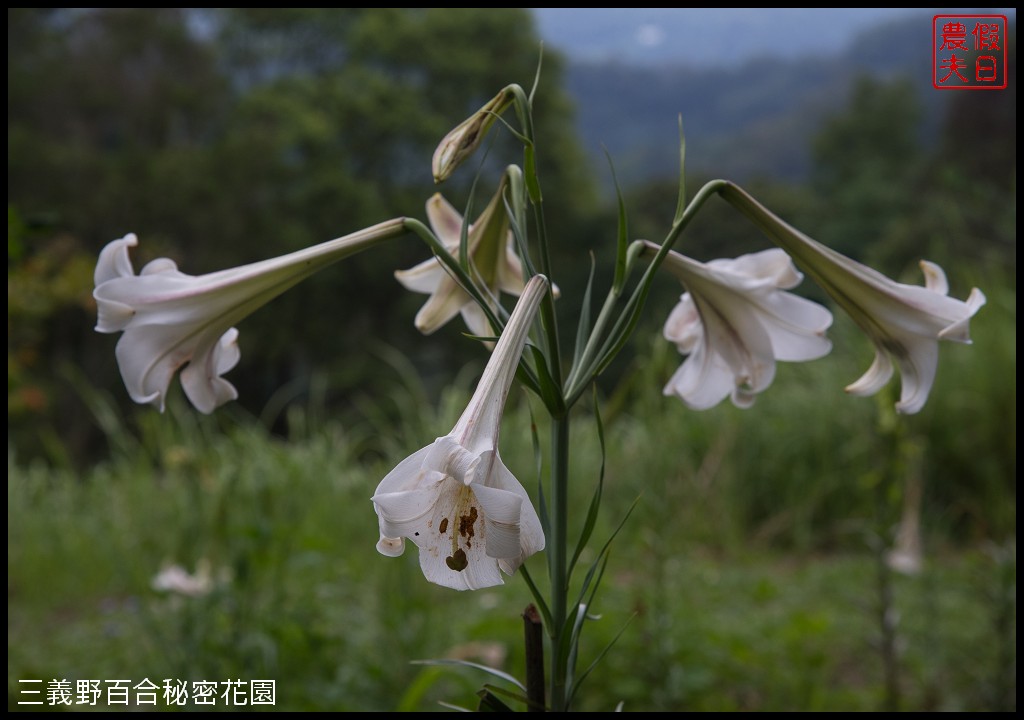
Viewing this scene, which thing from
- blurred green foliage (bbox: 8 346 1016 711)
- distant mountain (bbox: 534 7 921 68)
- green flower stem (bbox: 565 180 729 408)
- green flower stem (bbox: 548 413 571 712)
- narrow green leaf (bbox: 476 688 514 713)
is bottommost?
blurred green foliage (bbox: 8 346 1016 711)

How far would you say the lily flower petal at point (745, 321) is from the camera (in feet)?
2.46

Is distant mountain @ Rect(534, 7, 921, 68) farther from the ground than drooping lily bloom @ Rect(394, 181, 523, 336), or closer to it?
farther from the ground

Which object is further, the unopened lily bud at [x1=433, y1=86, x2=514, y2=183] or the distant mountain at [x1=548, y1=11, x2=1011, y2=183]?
the distant mountain at [x1=548, y1=11, x2=1011, y2=183]

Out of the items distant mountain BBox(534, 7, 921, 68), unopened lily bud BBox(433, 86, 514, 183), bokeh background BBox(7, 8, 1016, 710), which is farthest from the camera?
distant mountain BBox(534, 7, 921, 68)

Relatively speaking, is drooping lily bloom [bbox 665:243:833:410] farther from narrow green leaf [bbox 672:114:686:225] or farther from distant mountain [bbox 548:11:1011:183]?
distant mountain [bbox 548:11:1011:183]

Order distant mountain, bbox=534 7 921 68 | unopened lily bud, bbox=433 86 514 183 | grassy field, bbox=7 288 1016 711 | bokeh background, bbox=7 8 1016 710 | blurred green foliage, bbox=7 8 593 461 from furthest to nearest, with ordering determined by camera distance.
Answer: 1. distant mountain, bbox=534 7 921 68
2. blurred green foliage, bbox=7 8 593 461
3. bokeh background, bbox=7 8 1016 710
4. grassy field, bbox=7 288 1016 711
5. unopened lily bud, bbox=433 86 514 183

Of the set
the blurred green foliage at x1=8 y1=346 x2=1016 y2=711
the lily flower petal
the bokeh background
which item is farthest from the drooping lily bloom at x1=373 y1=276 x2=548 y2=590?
the blurred green foliage at x1=8 y1=346 x2=1016 y2=711

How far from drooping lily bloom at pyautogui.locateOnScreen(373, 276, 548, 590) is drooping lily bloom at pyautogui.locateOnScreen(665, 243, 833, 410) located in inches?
8.8

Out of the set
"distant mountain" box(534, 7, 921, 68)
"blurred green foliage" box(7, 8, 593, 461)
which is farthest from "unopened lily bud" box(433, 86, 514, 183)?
"distant mountain" box(534, 7, 921, 68)

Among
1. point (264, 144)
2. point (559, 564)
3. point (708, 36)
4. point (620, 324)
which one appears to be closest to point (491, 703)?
point (559, 564)

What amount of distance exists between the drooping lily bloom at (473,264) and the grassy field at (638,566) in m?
0.22

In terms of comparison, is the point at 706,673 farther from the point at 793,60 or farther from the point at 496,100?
the point at 793,60

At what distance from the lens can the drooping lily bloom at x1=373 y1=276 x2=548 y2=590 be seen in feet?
1.73

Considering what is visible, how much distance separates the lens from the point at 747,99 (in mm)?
19781
